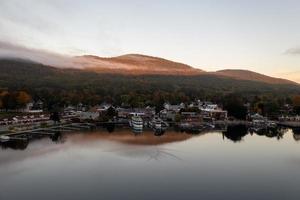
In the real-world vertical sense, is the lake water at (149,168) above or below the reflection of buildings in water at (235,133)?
below

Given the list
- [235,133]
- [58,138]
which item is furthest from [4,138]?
[235,133]

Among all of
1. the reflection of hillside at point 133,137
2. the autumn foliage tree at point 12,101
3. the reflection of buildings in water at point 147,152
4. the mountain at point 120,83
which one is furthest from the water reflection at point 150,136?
the mountain at point 120,83

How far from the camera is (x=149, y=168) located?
13359mm

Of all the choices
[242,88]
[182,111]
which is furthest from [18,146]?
[242,88]

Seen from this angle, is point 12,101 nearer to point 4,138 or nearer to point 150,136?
point 4,138

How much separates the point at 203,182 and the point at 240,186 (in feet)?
3.58

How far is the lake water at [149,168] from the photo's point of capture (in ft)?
34.6

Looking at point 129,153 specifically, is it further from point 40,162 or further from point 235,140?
point 235,140

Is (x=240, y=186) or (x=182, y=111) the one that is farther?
(x=182, y=111)

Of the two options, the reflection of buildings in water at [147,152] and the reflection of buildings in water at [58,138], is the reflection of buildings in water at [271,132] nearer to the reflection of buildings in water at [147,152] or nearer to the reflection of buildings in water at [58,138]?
the reflection of buildings in water at [147,152]

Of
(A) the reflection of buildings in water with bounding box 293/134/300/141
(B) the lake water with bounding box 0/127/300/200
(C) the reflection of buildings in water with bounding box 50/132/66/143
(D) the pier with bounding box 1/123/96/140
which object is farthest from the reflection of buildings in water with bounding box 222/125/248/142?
(C) the reflection of buildings in water with bounding box 50/132/66/143

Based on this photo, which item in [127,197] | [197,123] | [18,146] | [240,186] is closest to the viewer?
[127,197]

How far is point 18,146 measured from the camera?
1723 centimetres

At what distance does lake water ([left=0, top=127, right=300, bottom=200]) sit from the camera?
10.5 metres
